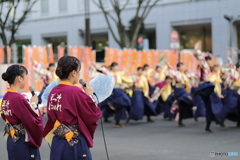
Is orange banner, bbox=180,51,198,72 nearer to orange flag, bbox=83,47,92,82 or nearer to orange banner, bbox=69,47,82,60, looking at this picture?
orange flag, bbox=83,47,92,82

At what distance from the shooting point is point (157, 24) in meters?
31.0

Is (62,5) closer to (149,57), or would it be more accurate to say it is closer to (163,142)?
(149,57)

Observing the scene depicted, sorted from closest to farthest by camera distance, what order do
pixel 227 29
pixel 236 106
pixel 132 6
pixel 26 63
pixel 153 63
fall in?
pixel 236 106 → pixel 26 63 → pixel 153 63 → pixel 227 29 → pixel 132 6

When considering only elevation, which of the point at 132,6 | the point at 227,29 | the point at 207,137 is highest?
the point at 132,6

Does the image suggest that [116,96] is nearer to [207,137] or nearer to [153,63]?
[207,137]

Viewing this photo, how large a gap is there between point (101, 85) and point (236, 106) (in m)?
6.93

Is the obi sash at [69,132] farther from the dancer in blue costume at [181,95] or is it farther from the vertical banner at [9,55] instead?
the vertical banner at [9,55]

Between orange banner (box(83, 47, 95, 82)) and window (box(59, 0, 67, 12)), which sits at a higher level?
window (box(59, 0, 67, 12))

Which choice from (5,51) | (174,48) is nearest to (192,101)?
(5,51)

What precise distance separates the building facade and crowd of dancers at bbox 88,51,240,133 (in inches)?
574

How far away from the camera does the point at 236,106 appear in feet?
36.5

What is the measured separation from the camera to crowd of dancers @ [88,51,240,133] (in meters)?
11.0

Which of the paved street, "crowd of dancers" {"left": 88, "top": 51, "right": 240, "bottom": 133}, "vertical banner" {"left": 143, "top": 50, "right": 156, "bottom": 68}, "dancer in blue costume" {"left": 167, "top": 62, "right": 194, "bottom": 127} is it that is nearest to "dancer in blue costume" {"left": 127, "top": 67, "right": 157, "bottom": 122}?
"crowd of dancers" {"left": 88, "top": 51, "right": 240, "bottom": 133}

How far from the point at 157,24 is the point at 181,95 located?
19.5 m
